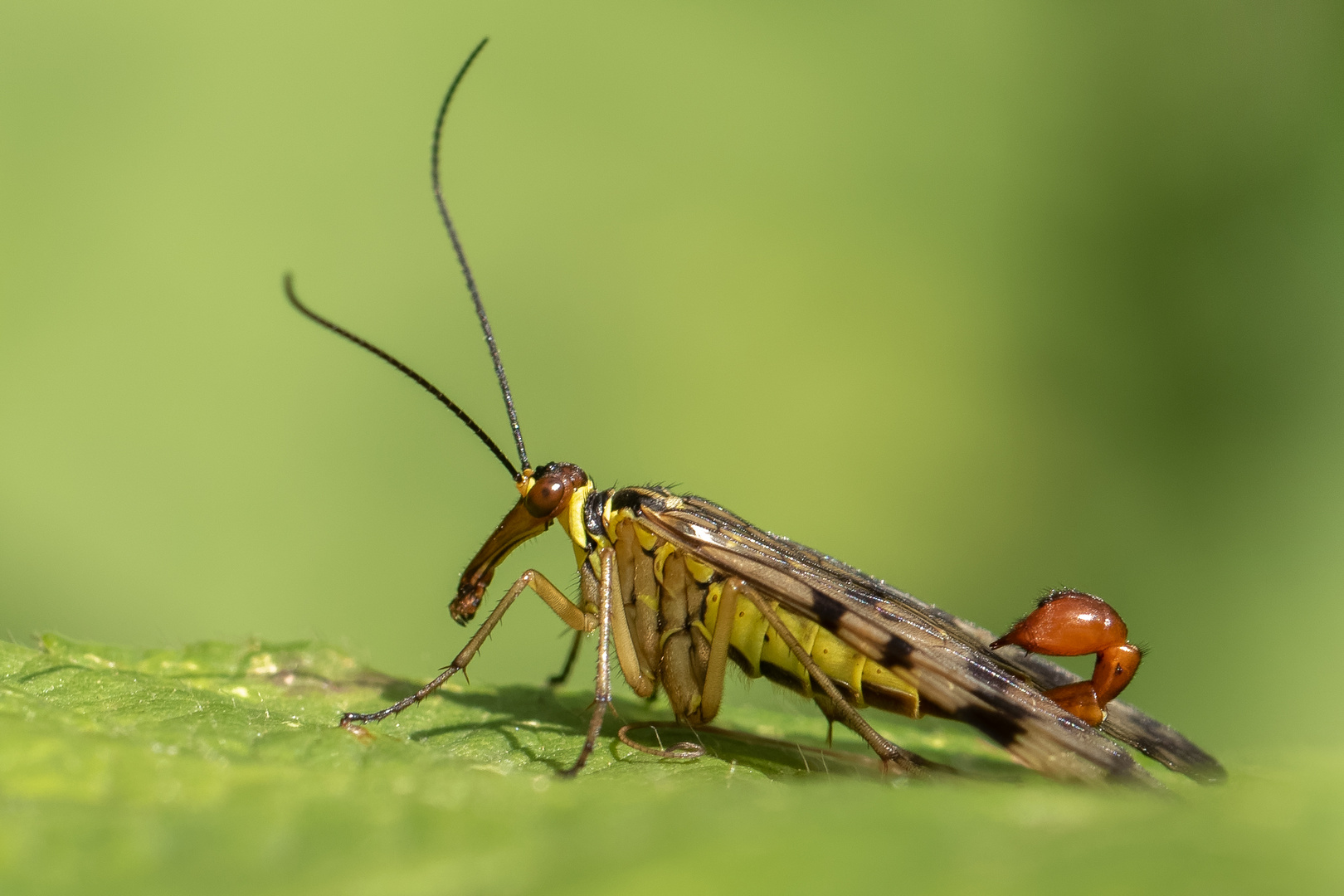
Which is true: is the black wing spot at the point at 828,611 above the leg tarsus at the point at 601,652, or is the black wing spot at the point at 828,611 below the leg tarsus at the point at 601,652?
above

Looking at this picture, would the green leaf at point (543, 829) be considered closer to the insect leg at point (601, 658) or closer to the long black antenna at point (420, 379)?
the insect leg at point (601, 658)

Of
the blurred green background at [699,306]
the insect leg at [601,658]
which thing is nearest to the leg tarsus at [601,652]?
the insect leg at [601,658]

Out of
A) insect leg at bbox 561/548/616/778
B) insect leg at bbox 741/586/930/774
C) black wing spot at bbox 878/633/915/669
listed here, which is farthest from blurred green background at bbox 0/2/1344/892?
black wing spot at bbox 878/633/915/669

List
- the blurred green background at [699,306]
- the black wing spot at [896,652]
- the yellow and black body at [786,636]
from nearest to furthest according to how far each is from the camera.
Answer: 1. the yellow and black body at [786,636]
2. the black wing spot at [896,652]
3. the blurred green background at [699,306]

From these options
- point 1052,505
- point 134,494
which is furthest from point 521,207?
point 1052,505

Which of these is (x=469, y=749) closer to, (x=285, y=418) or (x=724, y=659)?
(x=724, y=659)

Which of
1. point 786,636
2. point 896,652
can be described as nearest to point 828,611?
point 786,636

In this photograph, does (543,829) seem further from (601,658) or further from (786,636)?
(786,636)
